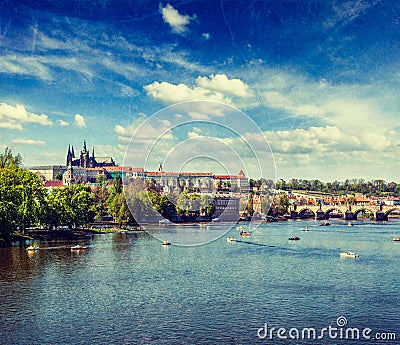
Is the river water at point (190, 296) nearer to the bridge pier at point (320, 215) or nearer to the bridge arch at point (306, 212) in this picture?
the bridge pier at point (320, 215)

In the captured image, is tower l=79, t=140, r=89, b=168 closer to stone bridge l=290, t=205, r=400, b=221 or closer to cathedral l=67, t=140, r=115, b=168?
cathedral l=67, t=140, r=115, b=168

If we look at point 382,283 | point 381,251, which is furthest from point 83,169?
point 382,283

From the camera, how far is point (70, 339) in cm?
Answer: 1728

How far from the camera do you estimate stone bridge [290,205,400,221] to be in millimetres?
104000

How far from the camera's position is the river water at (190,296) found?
18.2 m

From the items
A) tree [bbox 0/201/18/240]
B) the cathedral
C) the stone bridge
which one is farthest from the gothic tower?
tree [bbox 0/201/18/240]

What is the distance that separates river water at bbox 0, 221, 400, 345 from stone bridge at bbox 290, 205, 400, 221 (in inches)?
2679

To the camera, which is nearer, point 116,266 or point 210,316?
point 210,316

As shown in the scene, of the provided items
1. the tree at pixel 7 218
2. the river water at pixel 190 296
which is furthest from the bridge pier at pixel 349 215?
the tree at pixel 7 218

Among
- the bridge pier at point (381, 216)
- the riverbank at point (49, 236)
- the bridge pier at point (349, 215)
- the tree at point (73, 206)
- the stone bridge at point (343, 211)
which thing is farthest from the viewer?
the bridge pier at point (349, 215)

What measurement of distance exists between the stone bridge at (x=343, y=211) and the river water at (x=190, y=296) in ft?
223

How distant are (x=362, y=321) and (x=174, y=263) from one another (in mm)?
16809

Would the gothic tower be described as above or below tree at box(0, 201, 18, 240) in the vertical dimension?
above

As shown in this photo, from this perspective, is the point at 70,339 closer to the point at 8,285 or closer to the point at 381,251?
the point at 8,285
